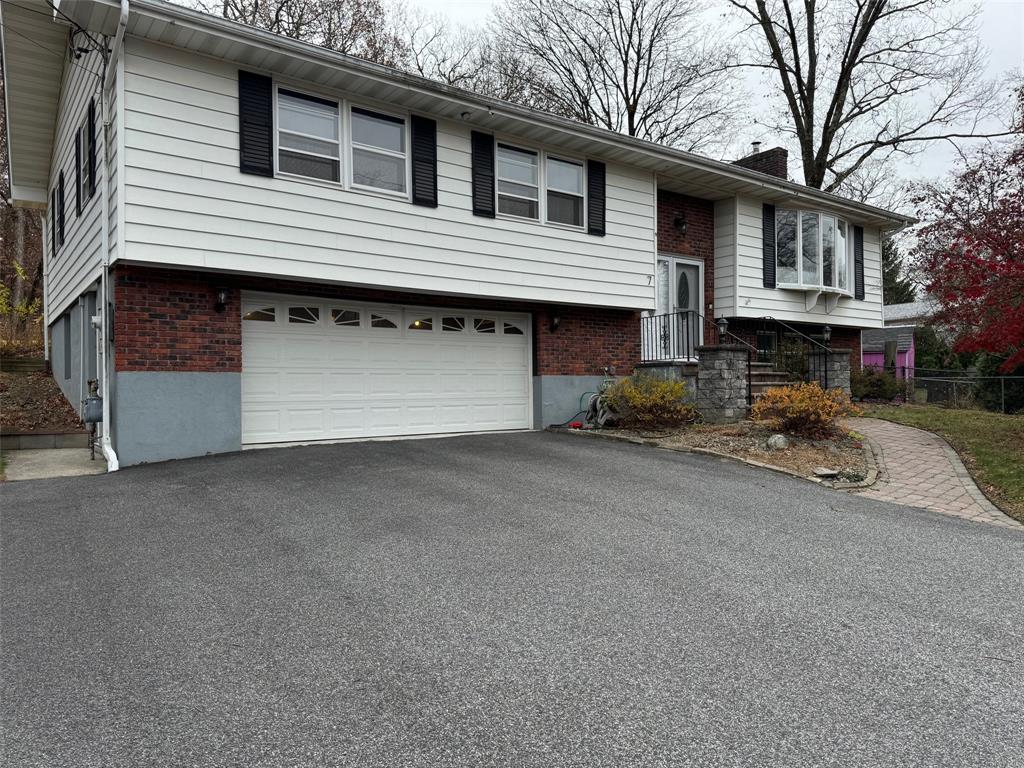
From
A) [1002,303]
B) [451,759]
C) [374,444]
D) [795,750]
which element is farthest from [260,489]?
[1002,303]

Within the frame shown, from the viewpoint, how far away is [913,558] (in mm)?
4449

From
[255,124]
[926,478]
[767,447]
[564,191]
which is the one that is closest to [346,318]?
[255,124]

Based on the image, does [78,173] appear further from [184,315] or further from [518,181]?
[518,181]

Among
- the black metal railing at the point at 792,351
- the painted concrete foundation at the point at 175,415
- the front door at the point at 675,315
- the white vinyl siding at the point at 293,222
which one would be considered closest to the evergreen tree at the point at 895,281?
the black metal railing at the point at 792,351

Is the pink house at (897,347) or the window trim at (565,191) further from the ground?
the window trim at (565,191)

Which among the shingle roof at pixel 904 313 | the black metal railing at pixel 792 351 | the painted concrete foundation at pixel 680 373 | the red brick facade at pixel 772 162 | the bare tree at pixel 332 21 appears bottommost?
the painted concrete foundation at pixel 680 373

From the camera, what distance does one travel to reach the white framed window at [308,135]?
803cm

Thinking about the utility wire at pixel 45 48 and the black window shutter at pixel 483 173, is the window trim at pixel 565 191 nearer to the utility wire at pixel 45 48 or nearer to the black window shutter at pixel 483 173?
the black window shutter at pixel 483 173

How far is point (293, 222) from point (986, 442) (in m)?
10.3

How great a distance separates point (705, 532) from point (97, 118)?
29.3 feet

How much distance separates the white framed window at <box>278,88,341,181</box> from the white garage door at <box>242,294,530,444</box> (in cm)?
175

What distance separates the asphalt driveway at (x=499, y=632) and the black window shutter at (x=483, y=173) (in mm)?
5362

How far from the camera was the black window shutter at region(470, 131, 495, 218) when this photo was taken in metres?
9.59

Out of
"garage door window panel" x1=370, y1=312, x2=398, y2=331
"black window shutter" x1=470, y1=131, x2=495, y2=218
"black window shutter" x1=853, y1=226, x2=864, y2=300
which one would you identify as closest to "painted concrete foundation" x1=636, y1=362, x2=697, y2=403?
"black window shutter" x1=470, y1=131, x2=495, y2=218
